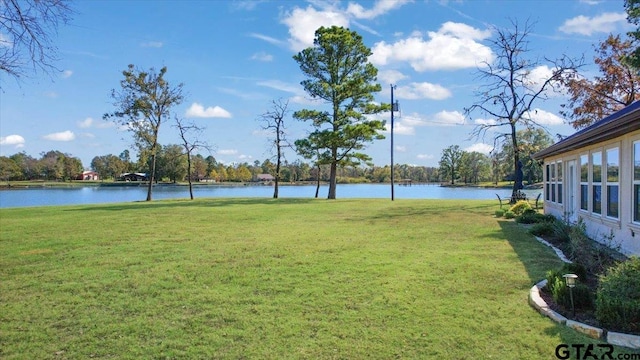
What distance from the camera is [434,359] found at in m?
3.39

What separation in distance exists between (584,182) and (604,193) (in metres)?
1.80

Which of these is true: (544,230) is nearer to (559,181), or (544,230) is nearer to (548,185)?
(559,181)

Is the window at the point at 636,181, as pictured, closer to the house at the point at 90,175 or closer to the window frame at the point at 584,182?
the window frame at the point at 584,182

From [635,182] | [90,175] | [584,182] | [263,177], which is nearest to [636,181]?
[635,182]

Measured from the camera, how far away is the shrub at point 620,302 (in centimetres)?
383

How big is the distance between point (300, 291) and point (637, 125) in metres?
5.44

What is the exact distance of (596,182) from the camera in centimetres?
914

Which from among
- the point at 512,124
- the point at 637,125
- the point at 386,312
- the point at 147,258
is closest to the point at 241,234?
the point at 147,258

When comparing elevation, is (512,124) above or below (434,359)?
above

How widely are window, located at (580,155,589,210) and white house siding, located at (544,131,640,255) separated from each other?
3cm

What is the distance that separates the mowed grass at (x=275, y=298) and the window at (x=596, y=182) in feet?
5.70

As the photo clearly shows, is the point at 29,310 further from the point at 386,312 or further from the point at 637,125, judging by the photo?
the point at 637,125

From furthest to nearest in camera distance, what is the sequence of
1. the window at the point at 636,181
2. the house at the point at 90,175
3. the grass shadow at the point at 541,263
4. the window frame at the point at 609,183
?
the house at the point at 90,175 < the window frame at the point at 609,183 < the window at the point at 636,181 < the grass shadow at the point at 541,263

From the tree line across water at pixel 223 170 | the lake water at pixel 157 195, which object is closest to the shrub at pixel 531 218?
the lake water at pixel 157 195
